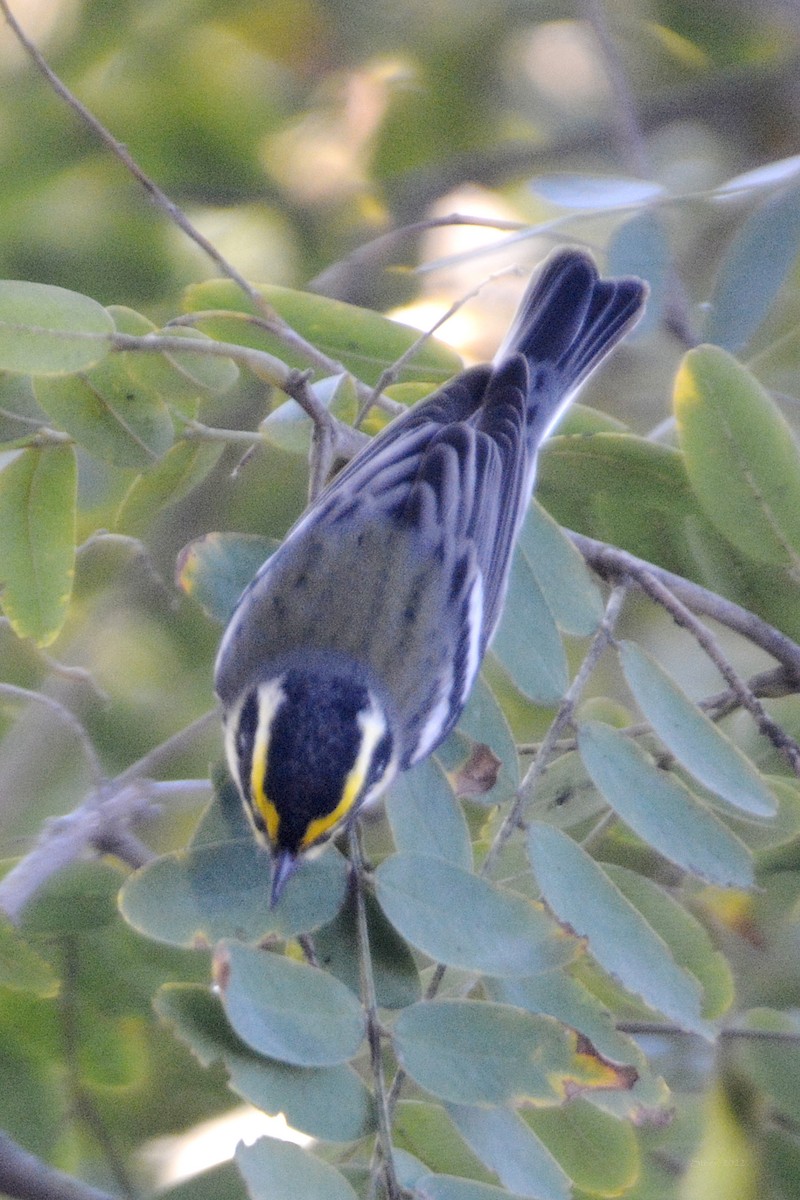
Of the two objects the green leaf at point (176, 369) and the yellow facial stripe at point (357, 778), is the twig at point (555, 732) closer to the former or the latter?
the yellow facial stripe at point (357, 778)

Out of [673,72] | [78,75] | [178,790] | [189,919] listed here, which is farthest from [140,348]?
[673,72]

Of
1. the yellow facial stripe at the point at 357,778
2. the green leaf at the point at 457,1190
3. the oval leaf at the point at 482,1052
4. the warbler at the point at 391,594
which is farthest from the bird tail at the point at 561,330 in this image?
the green leaf at the point at 457,1190

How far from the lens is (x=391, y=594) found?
2531mm

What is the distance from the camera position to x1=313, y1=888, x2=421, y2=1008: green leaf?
166cm

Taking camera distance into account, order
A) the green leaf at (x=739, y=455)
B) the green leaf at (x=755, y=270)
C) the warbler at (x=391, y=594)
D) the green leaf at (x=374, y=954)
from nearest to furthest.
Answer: the green leaf at (x=374, y=954) → the green leaf at (x=739, y=455) → the warbler at (x=391, y=594) → the green leaf at (x=755, y=270)

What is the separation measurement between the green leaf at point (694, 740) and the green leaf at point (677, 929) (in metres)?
0.15

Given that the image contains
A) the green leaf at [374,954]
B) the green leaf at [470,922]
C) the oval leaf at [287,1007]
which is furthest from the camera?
the green leaf at [374,954]

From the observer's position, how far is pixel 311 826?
1.89m

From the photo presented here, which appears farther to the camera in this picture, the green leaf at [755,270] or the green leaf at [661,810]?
the green leaf at [755,270]

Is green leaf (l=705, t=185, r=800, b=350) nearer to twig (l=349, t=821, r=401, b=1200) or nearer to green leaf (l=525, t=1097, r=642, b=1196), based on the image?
twig (l=349, t=821, r=401, b=1200)

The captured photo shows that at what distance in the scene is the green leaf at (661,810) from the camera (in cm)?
178

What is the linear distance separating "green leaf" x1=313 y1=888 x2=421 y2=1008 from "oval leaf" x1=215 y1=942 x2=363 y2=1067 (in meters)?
0.09

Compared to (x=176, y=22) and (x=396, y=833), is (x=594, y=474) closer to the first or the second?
(x=396, y=833)

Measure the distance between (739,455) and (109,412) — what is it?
871 mm
